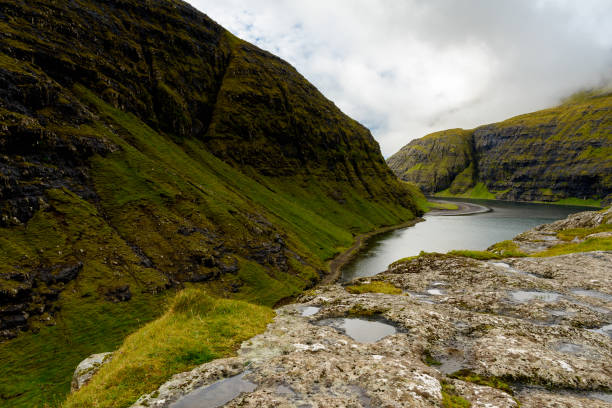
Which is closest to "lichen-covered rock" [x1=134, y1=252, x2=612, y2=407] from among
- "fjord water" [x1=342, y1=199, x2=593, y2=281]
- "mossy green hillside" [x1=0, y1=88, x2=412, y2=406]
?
"mossy green hillside" [x1=0, y1=88, x2=412, y2=406]

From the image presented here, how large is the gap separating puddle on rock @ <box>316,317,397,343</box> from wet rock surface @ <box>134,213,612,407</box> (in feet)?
0.20

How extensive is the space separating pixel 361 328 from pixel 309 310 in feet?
13.5

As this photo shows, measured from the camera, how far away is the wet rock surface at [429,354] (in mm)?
8734

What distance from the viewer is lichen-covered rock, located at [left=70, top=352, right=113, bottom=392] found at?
12114mm

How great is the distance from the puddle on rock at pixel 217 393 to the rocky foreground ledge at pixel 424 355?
42 millimetres

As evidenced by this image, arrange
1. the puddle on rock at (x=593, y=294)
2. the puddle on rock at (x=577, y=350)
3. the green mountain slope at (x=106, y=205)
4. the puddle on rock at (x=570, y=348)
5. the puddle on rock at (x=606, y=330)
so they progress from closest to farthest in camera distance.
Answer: the puddle on rock at (x=577, y=350), the puddle on rock at (x=570, y=348), the puddle on rock at (x=606, y=330), the puddle on rock at (x=593, y=294), the green mountain slope at (x=106, y=205)

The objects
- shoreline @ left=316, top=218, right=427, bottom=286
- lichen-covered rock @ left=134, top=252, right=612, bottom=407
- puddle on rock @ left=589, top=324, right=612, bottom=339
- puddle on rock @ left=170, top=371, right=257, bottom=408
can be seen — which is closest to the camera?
puddle on rock @ left=170, top=371, right=257, bottom=408

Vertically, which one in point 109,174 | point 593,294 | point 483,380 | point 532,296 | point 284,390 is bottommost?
point 593,294

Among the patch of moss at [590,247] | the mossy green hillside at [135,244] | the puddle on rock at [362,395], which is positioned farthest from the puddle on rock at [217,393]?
the patch of moss at [590,247]

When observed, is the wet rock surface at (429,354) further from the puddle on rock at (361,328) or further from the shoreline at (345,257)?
the shoreline at (345,257)

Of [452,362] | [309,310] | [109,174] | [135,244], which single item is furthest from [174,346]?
[109,174]

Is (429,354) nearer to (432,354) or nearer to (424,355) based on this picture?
(432,354)

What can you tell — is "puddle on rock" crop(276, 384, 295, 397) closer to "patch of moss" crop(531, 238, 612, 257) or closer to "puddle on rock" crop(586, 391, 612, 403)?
"puddle on rock" crop(586, 391, 612, 403)

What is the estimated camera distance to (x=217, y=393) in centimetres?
890
